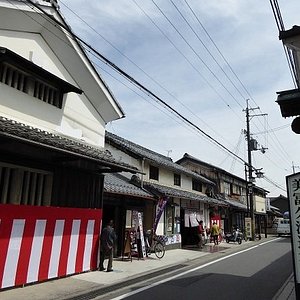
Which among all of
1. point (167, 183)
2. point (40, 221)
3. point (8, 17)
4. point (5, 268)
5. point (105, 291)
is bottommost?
point (105, 291)

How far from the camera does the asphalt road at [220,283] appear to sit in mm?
9255

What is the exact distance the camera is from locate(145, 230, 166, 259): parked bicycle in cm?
1691

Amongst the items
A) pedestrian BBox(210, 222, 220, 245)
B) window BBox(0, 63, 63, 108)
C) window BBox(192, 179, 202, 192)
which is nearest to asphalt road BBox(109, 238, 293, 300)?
window BBox(0, 63, 63, 108)

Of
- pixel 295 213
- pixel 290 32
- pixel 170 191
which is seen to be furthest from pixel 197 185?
pixel 295 213

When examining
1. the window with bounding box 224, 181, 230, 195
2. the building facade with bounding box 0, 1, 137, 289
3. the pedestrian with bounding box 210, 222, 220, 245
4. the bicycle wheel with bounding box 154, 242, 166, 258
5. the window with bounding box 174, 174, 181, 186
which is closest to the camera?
the building facade with bounding box 0, 1, 137, 289

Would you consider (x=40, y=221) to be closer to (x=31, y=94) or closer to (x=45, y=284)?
(x=45, y=284)

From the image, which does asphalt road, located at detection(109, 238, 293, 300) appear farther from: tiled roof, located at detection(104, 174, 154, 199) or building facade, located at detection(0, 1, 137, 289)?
tiled roof, located at detection(104, 174, 154, 199)

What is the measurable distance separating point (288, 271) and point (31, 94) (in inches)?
473

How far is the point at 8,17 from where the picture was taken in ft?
33.8

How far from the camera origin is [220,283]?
36.2 feet

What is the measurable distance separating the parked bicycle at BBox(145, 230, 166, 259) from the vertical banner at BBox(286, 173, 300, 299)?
1051cm

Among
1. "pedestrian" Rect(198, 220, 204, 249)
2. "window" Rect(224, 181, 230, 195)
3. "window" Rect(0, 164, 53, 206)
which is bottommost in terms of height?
"pedestrian" Rect(198, 220, 204, 249)

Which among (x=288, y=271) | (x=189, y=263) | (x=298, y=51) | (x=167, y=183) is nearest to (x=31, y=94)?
(x=298, y=51)

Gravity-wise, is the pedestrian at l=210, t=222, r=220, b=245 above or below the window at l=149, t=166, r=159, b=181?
below
